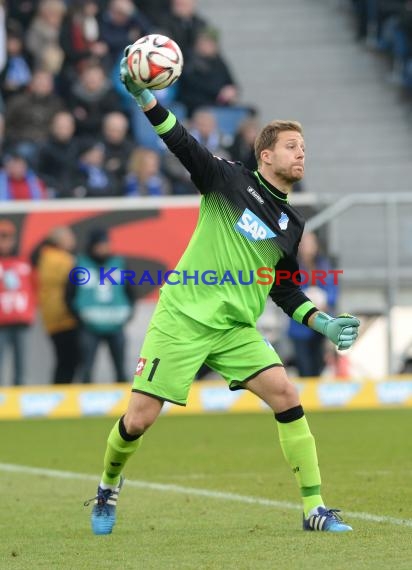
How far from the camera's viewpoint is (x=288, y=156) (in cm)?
782

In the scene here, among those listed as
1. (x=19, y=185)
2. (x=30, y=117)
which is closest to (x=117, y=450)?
(x=19, y=185)

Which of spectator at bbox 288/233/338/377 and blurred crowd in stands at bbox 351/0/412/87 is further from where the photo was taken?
blurred crowd in stands at bbox 351/0/412/87

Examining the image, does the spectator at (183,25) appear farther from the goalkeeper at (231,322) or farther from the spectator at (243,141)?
the goalkeeper at (231,322)

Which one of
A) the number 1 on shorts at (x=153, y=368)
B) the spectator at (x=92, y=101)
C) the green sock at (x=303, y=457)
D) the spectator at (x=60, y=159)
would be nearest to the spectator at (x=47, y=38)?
the spectator at (x=92, y=101)

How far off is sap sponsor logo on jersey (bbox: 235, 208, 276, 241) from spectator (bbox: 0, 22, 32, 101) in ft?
40.7

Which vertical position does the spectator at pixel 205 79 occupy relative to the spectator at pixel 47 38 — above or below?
below

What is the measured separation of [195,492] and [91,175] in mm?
9078

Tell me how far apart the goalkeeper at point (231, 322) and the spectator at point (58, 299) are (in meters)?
9.19

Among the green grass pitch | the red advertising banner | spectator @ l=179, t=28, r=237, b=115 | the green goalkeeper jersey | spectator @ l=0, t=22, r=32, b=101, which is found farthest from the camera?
spectator @ l=179, t=28, r=237, b=115

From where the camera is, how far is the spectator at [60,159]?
18156 millimetres

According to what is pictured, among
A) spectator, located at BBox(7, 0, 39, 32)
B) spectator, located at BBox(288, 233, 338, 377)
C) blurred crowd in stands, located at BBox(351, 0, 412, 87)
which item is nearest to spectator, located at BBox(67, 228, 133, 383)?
spectator, located at BBox(288, 233, 338, 377)

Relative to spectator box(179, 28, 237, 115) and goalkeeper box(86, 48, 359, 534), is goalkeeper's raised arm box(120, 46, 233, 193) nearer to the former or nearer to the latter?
goalkeeper box(86, 48, 359, 534)

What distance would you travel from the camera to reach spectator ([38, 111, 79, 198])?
18.2m

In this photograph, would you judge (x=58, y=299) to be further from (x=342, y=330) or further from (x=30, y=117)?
(x=342, y=330)
